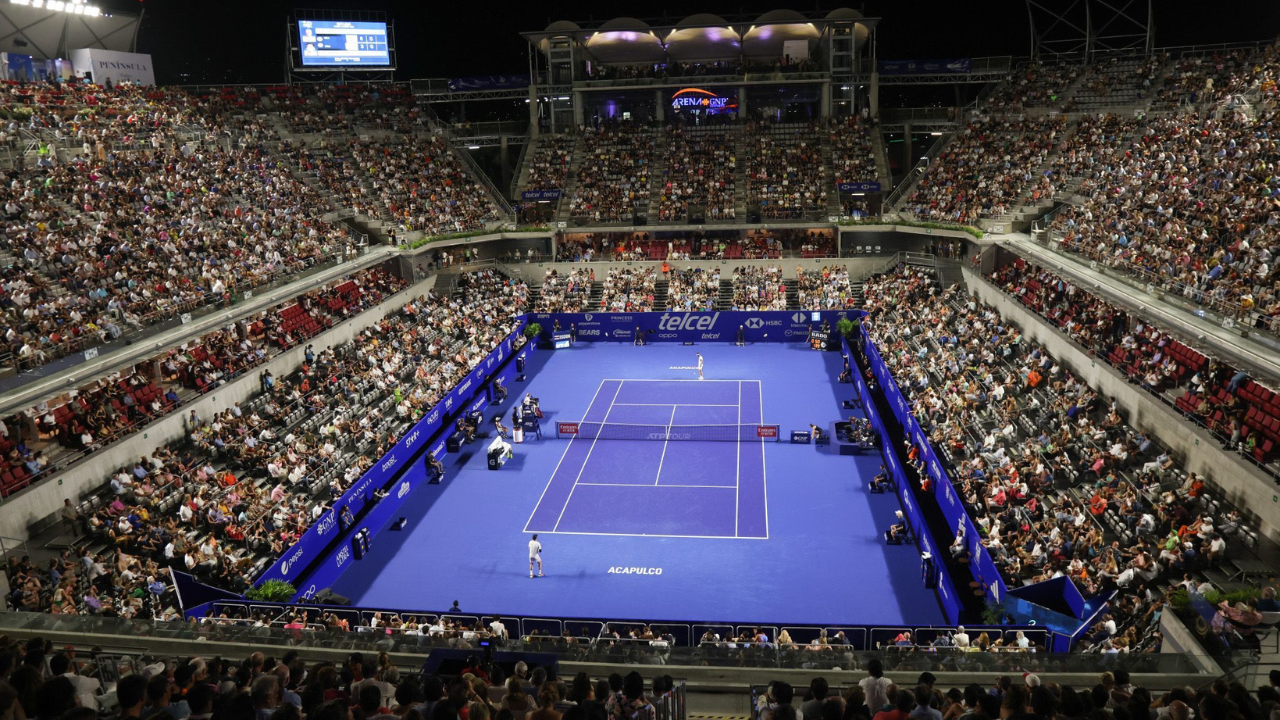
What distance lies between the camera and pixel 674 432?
29.8 m

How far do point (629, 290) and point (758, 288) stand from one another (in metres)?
7.11

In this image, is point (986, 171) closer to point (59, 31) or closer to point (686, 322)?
point (686, 322)

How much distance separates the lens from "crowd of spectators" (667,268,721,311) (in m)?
44.2

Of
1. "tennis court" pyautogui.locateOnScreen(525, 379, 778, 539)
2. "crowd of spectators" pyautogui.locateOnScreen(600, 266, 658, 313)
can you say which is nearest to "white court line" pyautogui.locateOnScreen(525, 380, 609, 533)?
"tennis court" pyautogui.locateOnScreen(525, 379, 778, 539)

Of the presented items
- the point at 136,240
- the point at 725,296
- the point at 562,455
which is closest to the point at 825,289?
the point at 725,296

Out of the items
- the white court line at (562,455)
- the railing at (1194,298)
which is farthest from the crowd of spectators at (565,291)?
the railing at (1194,298)

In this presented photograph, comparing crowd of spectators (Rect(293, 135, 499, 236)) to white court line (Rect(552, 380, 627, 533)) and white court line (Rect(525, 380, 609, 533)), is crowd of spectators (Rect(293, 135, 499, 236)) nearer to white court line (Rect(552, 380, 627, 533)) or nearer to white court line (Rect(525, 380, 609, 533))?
white court line (Rect(525, 380, 609, 533))

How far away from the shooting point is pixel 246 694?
20.9 feet

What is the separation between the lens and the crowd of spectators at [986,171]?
41.1m

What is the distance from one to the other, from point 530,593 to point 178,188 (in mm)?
24300

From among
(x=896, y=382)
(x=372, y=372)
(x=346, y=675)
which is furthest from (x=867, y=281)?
(x=346, y=675)

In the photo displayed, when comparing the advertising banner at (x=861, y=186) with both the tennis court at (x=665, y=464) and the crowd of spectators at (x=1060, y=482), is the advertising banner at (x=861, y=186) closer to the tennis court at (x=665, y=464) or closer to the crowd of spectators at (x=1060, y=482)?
the tennis court at (x=665, y=464)

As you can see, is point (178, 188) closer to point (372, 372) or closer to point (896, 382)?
point (372, 372)

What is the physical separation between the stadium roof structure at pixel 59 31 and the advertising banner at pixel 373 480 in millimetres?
29057
